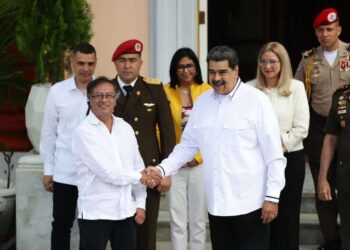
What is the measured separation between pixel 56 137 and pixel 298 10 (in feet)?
22.0

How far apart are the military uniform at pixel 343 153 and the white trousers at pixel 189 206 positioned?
1116 mm

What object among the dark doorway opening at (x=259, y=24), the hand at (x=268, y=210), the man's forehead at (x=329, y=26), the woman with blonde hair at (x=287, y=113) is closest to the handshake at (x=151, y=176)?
the hand at (x=268, y=210)

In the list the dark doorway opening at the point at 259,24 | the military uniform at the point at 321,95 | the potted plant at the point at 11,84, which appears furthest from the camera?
the dark doorway opening at the point at 259,24

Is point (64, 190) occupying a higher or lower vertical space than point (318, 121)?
lower

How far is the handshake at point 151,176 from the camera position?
4.80m

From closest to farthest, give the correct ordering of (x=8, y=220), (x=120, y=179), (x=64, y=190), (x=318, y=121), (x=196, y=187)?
(x=120, y=179)
(x=64, y=190)
(x=196, y=187)
(x=318, y=121)
(x=8, y=220)

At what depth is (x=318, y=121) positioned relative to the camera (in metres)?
6.16

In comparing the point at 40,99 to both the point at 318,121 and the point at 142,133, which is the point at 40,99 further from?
the point at 318,121

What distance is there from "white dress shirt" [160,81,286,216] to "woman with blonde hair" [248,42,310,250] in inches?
36.0

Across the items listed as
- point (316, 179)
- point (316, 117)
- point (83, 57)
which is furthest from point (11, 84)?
point (316, 179)

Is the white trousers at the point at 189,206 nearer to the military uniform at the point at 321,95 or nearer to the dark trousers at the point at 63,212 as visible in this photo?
the dark trousers at the point at 63,212

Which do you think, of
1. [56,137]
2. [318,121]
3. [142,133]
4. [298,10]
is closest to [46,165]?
[56,137]

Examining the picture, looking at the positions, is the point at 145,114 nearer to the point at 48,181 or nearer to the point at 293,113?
the point at 48,181

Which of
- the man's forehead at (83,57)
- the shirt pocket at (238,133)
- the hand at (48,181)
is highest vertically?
the man's forehead at (83,57)
